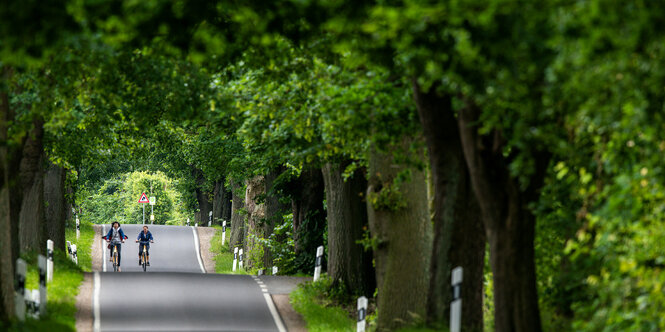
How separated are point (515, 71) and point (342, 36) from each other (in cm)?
323

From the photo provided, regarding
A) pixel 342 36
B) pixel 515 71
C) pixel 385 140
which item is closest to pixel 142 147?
pixel 385 140

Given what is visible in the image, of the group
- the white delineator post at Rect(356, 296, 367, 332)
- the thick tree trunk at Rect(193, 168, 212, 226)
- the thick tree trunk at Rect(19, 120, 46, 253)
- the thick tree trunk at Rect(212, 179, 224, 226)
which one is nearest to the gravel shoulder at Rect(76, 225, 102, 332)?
the thick tree trunk at Rect(19, 120, 46, 253)

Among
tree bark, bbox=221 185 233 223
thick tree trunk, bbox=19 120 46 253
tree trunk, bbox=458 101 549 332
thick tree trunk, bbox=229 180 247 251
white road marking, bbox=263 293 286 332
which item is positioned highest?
tree bark, bbox=221 185 233 223

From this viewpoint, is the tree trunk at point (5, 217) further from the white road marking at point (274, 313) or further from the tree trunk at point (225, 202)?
the tree trunk at point (225, 202)

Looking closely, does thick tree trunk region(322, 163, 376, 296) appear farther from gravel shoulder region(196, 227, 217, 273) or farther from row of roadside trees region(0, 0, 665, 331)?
gravel shoulder region(196, 227, 217, 273)

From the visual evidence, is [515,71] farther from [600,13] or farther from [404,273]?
[404,273]

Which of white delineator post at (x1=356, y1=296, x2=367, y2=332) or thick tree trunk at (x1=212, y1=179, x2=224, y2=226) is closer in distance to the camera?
white delineator post at (x1=356, y1=296, x2=367, y2=332)

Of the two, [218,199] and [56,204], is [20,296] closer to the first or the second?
[56,204]

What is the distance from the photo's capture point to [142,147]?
30.8m

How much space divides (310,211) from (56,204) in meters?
7.79

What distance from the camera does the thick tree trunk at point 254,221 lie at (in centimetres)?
3312

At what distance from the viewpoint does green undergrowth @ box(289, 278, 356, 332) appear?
719 inches

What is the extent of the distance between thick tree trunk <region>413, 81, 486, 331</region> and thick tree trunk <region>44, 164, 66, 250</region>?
19.2 metres

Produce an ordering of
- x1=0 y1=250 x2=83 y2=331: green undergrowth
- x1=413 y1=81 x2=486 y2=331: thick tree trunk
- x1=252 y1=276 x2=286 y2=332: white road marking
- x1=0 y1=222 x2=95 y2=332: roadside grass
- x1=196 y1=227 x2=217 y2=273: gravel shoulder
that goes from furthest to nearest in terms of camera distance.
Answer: x1=196 y1=227 x2=217 y2=273: gravel shoulder
x1=252 y1=276 x2=286 y2=332: white road marking
x1=0 y1=250 x2=83 y2=331: green undergrowth
x1=0 y1=222 x2=95 y2=332: roadside grass
x1=413 y1=81 x2=486 y2=331: thick tree trunk
